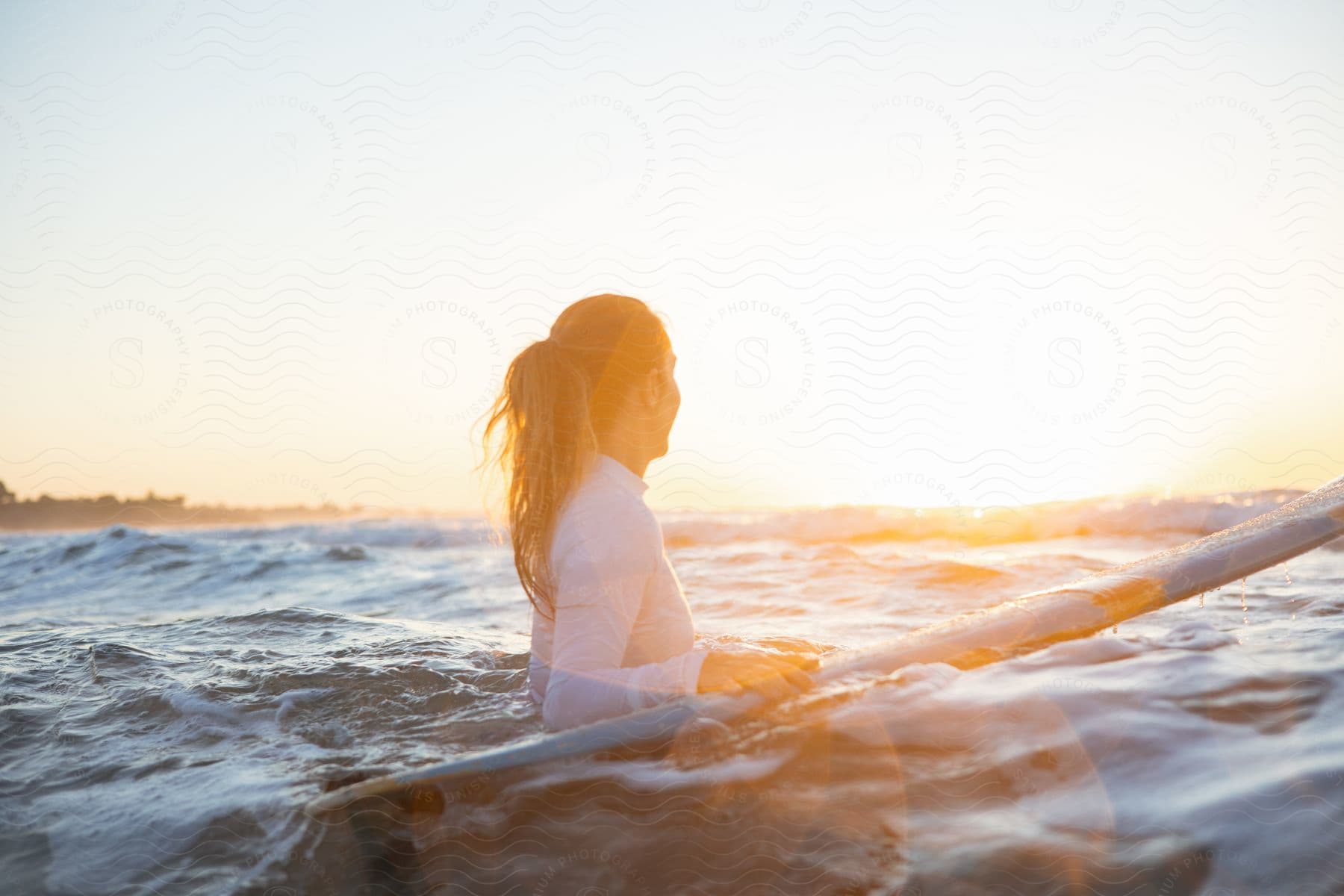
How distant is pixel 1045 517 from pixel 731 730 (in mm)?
10837

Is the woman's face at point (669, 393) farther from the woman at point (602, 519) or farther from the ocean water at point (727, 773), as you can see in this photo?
the ocean water at point (727, 773)

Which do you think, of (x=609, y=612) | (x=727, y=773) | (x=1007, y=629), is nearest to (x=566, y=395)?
(x=609, y=612)

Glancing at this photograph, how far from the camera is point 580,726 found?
234 cm

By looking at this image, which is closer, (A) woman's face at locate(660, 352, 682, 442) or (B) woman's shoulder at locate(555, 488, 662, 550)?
(B) woman's shoulder at locate(555, 488, 662, 550)

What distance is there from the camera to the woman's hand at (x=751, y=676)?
2355mm

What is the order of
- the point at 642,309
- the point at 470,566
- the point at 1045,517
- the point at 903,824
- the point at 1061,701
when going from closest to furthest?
1. the point at 903,824
2. the point at 642,309
3. the point at 1061,701
4. the point at 470,566
5. the point at 1045,517

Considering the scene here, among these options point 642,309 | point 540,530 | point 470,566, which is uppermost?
point 642,309

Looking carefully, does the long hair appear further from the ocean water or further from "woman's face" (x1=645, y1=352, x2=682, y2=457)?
the ocean water

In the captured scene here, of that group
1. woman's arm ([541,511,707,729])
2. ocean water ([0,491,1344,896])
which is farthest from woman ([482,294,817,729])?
ocean water ([0,491,1344,896])

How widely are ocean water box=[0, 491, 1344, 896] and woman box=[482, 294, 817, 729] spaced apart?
0.64ft

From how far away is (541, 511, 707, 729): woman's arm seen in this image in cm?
230

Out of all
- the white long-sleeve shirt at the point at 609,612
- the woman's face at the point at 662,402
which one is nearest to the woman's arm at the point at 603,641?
the white long-sleeve shirt at the point at 609,612

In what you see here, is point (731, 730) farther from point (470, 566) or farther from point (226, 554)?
point (226, 554)

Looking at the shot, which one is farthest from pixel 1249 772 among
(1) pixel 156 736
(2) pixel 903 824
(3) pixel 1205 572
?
(1) pixel 156 736
